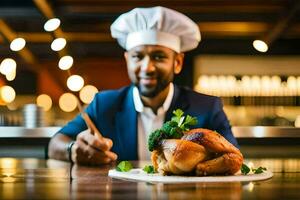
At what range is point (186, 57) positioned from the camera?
5.55 metres

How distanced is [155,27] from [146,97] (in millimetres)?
306

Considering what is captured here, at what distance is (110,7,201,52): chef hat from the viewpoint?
2582 mm

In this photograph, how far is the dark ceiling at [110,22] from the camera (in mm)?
3936

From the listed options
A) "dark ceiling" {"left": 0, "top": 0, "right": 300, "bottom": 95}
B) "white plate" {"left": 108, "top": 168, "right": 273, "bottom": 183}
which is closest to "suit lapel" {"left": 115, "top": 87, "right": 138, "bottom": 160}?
"white plate" {"left": 108, "top": 168, "right": 273, "bottom": 183}

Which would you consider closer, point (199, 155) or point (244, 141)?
point (199, 155)

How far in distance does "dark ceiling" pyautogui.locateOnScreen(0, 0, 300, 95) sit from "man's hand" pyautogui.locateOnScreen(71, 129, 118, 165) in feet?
5.62

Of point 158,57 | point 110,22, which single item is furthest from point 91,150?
point 110,22

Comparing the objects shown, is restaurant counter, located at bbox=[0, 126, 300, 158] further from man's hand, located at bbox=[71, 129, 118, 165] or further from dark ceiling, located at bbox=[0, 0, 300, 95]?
man's hand, located at bbox=[71, 129, 118, 165]

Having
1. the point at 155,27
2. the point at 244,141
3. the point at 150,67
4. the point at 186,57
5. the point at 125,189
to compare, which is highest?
the point at 186,57

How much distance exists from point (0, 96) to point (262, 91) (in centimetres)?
248

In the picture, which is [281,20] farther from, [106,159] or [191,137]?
[191,137]

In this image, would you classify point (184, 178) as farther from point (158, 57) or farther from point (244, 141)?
point (244, 141)

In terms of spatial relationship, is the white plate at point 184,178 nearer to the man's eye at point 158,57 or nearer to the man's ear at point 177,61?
the man's eye at point 158,57

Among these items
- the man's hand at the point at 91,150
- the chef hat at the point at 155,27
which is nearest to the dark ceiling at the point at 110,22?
the chef hat at the point at 155,27
